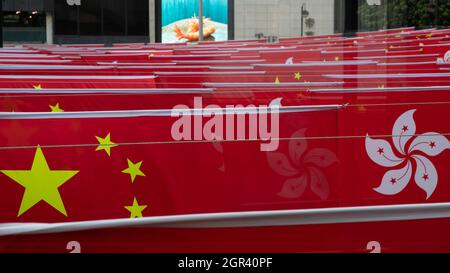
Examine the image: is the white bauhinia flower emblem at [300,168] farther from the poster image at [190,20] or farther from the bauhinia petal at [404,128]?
the poster image at [190,20]

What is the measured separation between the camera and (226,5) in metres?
25.9

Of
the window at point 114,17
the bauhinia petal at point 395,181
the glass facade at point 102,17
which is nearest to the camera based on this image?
the bauhinia petal at point 395,181

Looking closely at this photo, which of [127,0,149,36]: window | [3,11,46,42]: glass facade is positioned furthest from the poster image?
[3,11,46,42]: glass facade

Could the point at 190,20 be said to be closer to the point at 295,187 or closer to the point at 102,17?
the point at 102,17

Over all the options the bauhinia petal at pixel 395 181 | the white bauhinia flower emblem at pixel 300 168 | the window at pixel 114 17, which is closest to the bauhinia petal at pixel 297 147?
the white bauhinia flower emblem at pixel 300 168

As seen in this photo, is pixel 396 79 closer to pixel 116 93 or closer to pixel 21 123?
pixel 116 93

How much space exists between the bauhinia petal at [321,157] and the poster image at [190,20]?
853 inches

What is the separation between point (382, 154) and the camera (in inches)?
153

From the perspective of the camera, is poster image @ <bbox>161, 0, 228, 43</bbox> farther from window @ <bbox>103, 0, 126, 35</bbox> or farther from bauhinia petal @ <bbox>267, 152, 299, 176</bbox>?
bauhinia petal @ <bbox>267, 152, 299, 176</bbox>

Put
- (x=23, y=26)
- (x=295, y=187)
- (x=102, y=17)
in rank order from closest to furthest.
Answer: (x=295, y=187), (x=23, y=26), (x=102, y=17)

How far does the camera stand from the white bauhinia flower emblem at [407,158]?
3895 mm

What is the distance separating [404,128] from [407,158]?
0.66 feet

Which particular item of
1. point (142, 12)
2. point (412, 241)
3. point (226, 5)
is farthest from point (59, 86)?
point (142, 12)

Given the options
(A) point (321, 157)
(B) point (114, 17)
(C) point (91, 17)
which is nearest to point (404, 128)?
(A) point (321, 157)
